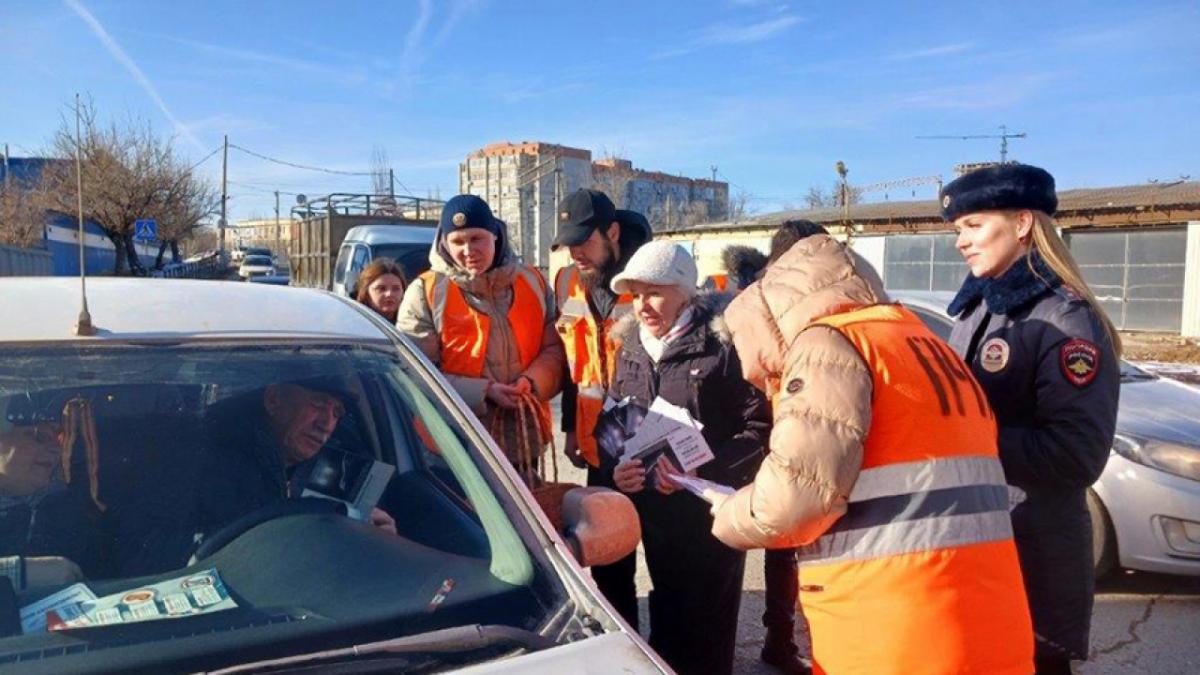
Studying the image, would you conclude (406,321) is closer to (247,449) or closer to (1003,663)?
(247,449)

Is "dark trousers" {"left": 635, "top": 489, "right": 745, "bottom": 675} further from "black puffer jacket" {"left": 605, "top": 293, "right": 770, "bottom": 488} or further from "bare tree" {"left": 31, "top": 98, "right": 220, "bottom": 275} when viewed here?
"bare tree" {"left": 31, "top": 98, "right": 220, "bottom": 275}

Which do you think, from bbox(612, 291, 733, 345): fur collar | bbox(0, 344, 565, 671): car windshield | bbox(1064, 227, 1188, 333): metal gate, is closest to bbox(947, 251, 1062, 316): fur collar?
bbox(612, 291, 733, 345): fur collar

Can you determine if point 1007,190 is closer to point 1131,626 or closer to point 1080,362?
point 1080,362

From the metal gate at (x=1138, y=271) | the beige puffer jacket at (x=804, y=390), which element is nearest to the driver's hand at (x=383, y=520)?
the beige puffer jacket at (x=804, y=390)

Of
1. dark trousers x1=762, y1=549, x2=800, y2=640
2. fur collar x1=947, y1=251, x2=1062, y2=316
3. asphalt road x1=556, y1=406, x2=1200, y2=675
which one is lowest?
asphalt road x1=556, y1=406, x2=1200, y2=675

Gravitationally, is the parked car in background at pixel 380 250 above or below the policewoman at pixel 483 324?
above

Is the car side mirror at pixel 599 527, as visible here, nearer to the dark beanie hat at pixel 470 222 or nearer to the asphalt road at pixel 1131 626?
the dark beanie hat at pixel 470 222

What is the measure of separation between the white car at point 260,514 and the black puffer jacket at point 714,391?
833mm

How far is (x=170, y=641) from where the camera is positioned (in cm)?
144

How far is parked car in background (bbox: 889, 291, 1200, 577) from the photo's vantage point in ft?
13.3

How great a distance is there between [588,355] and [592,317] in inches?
6.1

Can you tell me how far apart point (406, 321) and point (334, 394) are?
1171 mm

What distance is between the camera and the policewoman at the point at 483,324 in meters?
3.26

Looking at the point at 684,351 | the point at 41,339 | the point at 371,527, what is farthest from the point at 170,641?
the point at 684,351
